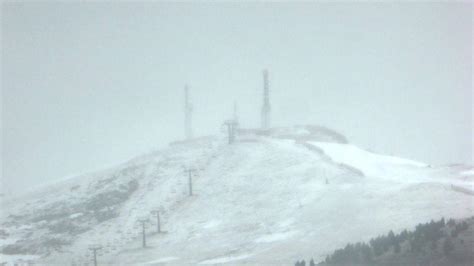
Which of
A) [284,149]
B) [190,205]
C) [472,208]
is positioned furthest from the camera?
[284,149]

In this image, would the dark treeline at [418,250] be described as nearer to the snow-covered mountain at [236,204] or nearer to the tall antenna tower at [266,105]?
the snow-covered mountain at [236,204]

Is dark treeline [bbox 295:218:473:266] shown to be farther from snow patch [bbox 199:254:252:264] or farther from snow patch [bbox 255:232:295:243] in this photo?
snow patch [bbox 255:232:295:243]

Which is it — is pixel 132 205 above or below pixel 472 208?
below

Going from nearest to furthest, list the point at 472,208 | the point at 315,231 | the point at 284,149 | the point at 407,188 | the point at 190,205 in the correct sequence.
A: the point at 472,208 → the point at 315,231 → the point at 407,188 → the point at 190,205 → the point at 284,149

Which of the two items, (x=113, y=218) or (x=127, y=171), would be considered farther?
(x=127, y=171)

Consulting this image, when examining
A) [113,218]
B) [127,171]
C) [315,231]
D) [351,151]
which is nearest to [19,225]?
[113,218]

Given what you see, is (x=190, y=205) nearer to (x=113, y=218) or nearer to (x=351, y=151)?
(x=113, y=218)

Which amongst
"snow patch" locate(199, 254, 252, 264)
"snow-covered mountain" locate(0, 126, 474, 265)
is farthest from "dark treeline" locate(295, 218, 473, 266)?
"snow patch" locate(199, 254, 252, 264)

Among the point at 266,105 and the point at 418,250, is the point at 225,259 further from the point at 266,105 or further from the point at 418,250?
the point at 266,105
